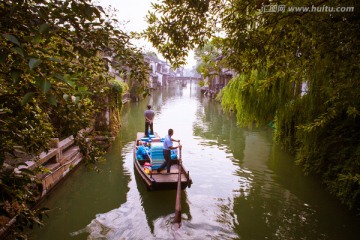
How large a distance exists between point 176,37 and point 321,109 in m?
6.16

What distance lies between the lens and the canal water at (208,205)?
22.9 ft

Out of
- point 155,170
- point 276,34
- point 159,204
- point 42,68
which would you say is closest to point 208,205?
point 159,204

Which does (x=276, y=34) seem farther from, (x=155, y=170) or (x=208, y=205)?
(x=155, y=170)

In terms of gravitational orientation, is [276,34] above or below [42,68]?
above

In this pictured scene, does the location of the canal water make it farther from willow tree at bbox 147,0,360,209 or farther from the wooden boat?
willow tree at bbox 147,0,360,209

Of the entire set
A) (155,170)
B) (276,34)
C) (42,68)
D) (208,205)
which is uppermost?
(276,34)

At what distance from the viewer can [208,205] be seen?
8.47m

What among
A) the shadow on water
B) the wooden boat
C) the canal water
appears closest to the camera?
the canal water

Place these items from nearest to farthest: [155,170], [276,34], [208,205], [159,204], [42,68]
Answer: [42,68] → [276,34] → [159,204] → [208,205] → [155,170]

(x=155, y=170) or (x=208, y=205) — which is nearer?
(x=208, y=205)

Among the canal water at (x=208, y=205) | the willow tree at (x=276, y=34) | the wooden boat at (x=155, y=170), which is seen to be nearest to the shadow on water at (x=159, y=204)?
the canal water at (x=208, y=205)

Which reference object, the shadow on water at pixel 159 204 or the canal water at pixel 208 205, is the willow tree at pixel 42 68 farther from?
the shadow on water at pixel 159 204

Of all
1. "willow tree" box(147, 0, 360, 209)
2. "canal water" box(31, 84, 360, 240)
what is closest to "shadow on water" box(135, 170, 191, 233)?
"canal water" box(31, 84, 360, 240)

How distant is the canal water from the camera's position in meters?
6.97
